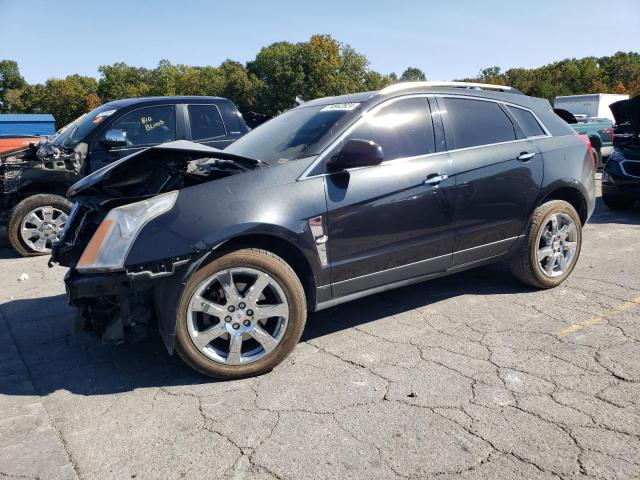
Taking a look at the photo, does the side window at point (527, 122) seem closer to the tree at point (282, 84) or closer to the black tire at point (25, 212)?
the black tire at point (25, 212)

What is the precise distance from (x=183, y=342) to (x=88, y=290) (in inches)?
23.6

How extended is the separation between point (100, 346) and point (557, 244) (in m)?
3.89

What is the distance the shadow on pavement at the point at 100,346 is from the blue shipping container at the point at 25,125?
11.8 metres

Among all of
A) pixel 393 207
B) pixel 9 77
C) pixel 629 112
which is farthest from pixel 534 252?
pixel 9 77

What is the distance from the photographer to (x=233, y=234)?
3.02 m

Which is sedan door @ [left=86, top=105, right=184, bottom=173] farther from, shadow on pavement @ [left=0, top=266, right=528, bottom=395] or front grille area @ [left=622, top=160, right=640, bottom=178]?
front grille area @ [left=622, top=160, right=640, bottom=178]

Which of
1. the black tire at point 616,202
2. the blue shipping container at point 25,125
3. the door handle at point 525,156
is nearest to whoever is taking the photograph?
the door handle at point 525,156

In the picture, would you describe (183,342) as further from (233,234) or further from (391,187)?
(391,187)

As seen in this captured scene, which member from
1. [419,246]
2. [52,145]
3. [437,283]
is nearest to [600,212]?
[437,283]

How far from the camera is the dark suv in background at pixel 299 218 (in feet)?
9.71

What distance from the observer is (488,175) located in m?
4.09

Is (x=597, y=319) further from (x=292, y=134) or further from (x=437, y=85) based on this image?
(x=292, y=134)

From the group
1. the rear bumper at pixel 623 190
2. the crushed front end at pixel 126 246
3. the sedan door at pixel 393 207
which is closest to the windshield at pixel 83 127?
the crushed front end at pixel 126 246

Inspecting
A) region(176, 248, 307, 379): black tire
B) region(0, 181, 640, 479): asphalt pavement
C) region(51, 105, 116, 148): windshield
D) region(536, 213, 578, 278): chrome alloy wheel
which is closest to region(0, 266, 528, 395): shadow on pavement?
region(0, 181, 640, 479): asphalt pavement
